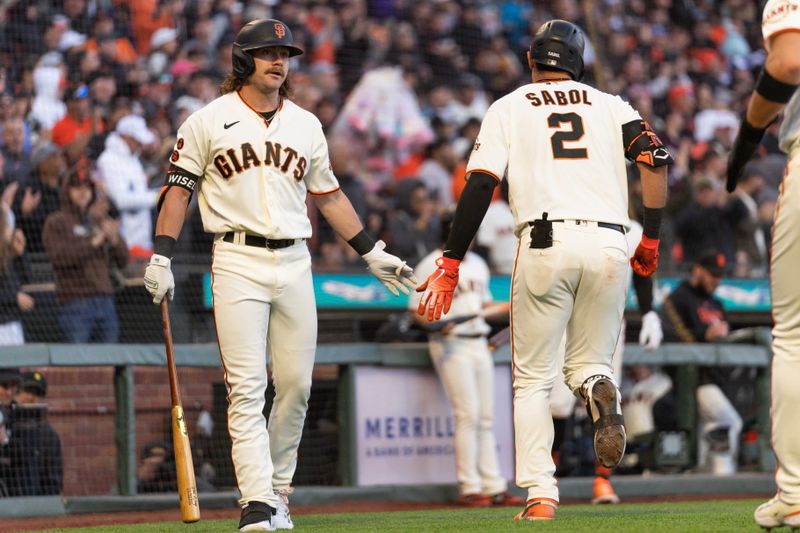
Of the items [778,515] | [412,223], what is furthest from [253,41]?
[412,223]

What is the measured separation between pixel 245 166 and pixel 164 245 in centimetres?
52

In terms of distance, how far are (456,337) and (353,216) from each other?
3112mm

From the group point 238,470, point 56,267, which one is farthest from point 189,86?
point 238,470

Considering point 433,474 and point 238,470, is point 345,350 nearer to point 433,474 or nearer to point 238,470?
point 433,474

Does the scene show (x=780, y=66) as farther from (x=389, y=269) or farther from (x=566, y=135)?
(x=389, y=269)

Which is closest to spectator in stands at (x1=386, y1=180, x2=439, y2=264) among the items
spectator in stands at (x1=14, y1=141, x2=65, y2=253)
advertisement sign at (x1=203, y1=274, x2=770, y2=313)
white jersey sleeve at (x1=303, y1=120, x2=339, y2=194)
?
advertisement sign at (x1=203, y1=274, x2=770, y2=313)

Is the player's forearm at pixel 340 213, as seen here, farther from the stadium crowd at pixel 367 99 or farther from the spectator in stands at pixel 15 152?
the spectator in stands at pixel 15 152

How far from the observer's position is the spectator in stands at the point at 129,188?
10.9 meters

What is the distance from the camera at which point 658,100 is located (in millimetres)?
17125

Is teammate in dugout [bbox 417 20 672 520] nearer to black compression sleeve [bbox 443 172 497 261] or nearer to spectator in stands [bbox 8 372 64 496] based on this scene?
black compression sleeve [bbox 443 172 497 261]

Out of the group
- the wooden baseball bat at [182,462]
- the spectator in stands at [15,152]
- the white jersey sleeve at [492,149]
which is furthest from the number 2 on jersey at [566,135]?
the spectator in stands at [15,152]

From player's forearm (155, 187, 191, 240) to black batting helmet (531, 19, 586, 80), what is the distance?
1.76 metres

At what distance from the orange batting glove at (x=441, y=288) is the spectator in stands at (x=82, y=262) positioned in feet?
15.2

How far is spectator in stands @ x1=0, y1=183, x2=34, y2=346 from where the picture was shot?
968 cm
